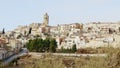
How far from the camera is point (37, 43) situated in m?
37.8

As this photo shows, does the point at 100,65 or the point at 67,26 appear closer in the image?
the point at 100,65

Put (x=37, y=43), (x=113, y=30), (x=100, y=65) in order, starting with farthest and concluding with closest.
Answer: (x=113, y=30) → (x=37, y=43) → (x=100, y=65)

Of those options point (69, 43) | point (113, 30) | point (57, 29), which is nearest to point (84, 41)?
point (69, 43)

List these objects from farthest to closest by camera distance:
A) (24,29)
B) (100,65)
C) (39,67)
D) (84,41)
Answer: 1. (24,29)
2. (84,41)
3. (39,67)
4. (100,65)

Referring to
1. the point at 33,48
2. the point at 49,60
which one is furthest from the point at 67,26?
the point at 49,60

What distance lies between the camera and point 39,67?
5.66 meters

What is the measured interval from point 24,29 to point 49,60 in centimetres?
6732

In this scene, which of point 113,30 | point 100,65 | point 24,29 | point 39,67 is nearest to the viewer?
point 100,65

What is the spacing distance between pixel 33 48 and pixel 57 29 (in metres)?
35.0

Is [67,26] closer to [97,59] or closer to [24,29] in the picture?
[24,29]

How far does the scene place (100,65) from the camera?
5293 millimetres

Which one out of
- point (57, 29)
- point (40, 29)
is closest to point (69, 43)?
point (40, 29)

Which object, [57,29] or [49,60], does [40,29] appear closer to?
[57,29]

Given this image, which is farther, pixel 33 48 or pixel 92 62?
pixel 33 48
